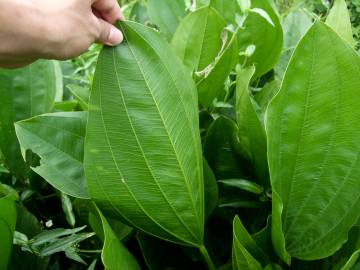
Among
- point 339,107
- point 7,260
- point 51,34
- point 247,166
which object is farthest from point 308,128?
point 7,260

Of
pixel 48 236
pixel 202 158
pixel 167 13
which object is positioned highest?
pixel 167 13

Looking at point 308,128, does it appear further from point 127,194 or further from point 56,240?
point 56,240

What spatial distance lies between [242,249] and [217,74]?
0.28 metres

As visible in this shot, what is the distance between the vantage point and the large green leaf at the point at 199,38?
31.8 inches

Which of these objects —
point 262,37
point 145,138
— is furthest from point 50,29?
point 262,37

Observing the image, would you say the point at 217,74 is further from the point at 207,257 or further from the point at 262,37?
the point at 207,257

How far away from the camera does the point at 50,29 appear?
0.57 meters

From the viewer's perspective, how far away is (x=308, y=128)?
656mm

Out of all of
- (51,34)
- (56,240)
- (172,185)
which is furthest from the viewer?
(56,240)

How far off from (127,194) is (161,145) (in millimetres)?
74

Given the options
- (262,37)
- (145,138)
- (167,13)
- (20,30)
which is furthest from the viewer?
(167,13)

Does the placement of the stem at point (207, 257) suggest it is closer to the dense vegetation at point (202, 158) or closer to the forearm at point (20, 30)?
the dense vegetation at point (202, 158)

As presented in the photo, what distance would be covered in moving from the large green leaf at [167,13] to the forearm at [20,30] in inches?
18.5

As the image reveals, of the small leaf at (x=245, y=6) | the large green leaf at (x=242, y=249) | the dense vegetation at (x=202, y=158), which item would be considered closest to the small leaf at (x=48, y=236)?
the dense vegetation at (x=202, y=158)
